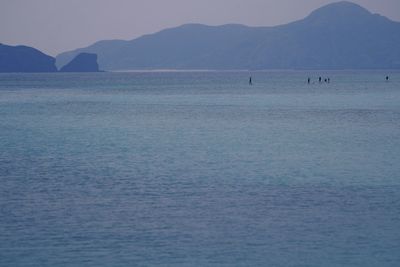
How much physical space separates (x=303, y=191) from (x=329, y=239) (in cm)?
655

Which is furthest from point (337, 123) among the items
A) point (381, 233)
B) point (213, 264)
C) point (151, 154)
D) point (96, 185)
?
point (213, 264)

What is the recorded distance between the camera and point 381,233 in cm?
1958

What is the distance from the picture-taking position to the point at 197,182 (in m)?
27.9

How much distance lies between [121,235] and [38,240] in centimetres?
227

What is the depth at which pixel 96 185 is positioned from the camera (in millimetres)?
27375

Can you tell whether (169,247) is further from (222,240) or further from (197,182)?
(197,182)

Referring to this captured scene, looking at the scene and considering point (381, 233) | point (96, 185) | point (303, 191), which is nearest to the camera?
point (381, 233)

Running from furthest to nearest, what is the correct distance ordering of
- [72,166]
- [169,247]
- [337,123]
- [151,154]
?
1. [337,123]
2. [151,154]
3. [72,166]
4. [169,247]

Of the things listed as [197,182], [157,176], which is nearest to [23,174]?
[157,176]

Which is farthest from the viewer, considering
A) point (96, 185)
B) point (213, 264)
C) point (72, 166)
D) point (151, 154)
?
point (151, 154)

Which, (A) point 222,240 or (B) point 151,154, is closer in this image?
(A) point 222,240

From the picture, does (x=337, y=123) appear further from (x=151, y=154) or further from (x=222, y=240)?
(x=222, y=240)

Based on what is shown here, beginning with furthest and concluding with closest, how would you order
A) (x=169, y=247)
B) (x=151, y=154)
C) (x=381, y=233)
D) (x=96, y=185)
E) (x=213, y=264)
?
(x=151, y=154) → (x=96, y=185) → (x=381, y=233) → (x=169, y=247) → (x=213, y=264)

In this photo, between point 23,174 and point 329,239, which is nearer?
point 329,239
